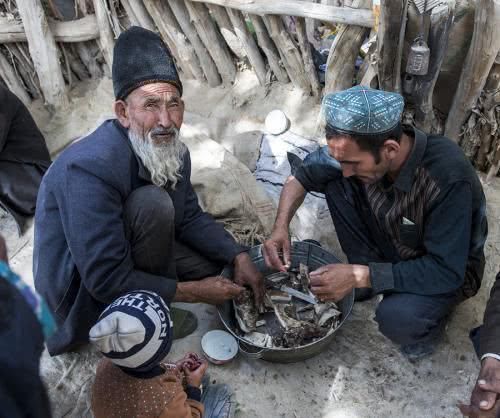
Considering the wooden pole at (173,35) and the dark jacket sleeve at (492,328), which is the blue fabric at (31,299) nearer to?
the dark jacket sleeve at (492,328)

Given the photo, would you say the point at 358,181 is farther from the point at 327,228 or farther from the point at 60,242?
the point at 60,242

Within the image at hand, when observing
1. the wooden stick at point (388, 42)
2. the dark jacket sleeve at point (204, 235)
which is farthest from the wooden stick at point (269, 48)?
the dark jacket sleeve at point (204, 235)

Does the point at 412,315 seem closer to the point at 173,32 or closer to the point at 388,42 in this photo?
the point at 388,42

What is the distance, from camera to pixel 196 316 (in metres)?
3.04

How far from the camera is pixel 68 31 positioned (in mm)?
4703

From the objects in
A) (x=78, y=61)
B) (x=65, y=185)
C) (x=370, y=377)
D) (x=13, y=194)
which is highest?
(x=65, y=185)

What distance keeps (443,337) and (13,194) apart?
316 centimetres

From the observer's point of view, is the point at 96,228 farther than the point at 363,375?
No

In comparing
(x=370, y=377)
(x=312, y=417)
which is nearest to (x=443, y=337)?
(x=370, y=377)

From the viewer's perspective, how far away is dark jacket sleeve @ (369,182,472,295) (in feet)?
7.54

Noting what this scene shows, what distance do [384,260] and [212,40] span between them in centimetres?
247

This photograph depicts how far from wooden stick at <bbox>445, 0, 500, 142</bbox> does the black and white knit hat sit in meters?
2.32

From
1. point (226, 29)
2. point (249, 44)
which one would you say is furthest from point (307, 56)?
point (226, 29)

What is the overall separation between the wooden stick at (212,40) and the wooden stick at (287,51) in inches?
23.7
